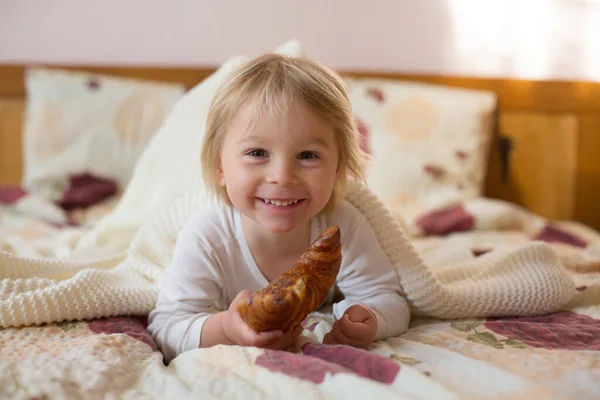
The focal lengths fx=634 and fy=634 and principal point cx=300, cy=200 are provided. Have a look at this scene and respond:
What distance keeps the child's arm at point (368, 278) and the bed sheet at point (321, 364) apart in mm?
40

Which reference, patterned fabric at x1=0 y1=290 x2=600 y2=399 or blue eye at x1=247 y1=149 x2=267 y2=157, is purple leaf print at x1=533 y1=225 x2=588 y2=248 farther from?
blue eye at x1=247 y1=149 x2=267 y2=157

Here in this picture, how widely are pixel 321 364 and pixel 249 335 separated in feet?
0.35

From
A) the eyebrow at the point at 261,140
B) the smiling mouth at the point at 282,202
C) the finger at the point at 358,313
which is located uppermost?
the eyebrow at the point at 261,140

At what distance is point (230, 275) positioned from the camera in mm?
987

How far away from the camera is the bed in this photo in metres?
0.70

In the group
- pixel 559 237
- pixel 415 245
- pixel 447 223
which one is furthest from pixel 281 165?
pixel 559 237

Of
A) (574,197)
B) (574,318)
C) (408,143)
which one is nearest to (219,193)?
(574,318)

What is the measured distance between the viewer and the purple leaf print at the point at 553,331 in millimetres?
896

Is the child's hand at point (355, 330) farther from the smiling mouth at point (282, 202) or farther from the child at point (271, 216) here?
the smiling mouth at point (282, 202)

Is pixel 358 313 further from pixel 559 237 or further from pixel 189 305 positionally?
pixel 559 237

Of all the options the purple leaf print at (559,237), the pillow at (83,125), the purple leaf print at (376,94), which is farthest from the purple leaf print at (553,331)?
the pillow at (83,125)

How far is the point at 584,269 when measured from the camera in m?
1.35

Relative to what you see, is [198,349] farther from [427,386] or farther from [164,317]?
[427,386]

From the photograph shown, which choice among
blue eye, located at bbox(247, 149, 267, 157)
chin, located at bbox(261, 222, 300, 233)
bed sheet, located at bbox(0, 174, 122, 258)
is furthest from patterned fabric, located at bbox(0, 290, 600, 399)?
bed sheet, located at bbox(0, 174, 122, 258)
